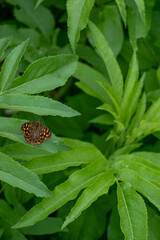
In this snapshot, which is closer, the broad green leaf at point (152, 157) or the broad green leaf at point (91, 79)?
the broad green leaf at point (152, 157)

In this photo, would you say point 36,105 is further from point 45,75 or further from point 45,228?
point 45,228

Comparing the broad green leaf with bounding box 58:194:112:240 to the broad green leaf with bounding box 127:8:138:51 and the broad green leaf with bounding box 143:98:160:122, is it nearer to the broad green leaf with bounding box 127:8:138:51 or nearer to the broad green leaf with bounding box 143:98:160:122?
the broad green leaf with bounding box 143:98:160:122

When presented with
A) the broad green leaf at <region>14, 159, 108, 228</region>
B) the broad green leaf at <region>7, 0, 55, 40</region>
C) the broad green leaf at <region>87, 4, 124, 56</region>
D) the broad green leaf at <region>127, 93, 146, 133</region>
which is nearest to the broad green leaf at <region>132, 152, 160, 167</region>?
the broad green leaf at <region>127, 93, 146, 133</region>

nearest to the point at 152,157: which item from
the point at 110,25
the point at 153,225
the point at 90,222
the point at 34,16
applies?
the point at 153,225

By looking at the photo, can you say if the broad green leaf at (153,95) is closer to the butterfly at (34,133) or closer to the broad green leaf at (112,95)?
the broad green leaf at (112,95)

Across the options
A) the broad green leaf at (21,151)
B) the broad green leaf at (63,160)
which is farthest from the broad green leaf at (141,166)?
the broad green leaf at (21,151)

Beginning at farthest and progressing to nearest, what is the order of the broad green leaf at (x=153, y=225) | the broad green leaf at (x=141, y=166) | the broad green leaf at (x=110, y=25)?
the broad green leaf at (x=110, y=25)
the broad green leaf at (x=153, y=225)
the broad green leaf at (x=141, y=166)
